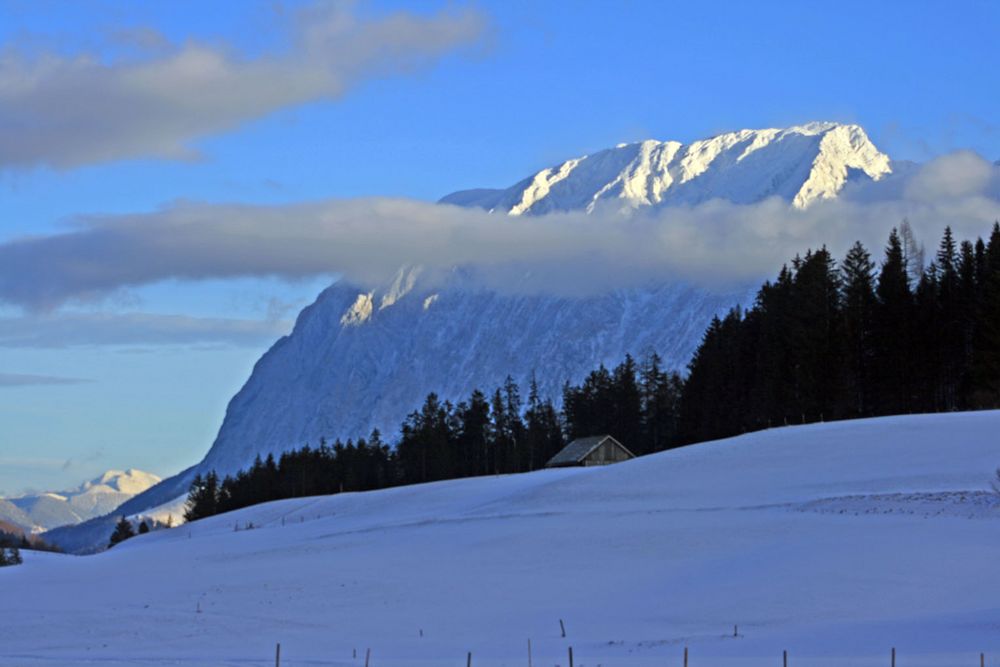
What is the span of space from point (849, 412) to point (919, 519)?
5116 centimetres

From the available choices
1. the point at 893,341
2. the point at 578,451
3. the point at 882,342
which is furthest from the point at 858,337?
the point at 578,451

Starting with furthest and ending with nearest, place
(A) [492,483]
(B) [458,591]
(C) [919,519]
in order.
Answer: (A) [492,483]
(C) [919,519]
(B) [458,591]

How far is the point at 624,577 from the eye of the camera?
178ft

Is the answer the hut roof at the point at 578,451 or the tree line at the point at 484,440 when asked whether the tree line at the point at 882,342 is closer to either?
the hut roof at the point at 578,451

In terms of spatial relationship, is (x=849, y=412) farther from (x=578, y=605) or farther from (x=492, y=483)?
(x=578, y=605)

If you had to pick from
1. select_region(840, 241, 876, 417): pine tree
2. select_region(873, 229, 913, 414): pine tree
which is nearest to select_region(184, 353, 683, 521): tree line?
select_region(840, 241, 876, 417): pine tree

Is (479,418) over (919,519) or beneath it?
over

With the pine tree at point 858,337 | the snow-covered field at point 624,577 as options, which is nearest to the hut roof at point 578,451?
the pine tree at point 858,337

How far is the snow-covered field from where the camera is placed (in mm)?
41812

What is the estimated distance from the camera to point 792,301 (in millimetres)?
116500

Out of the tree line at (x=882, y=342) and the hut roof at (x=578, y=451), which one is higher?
the tree line at (x=882, y=342)

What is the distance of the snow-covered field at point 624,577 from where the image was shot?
1646 inches

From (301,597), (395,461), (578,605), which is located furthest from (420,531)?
(395,461)

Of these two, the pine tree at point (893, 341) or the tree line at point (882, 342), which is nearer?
the tree line at point (882, 342)
